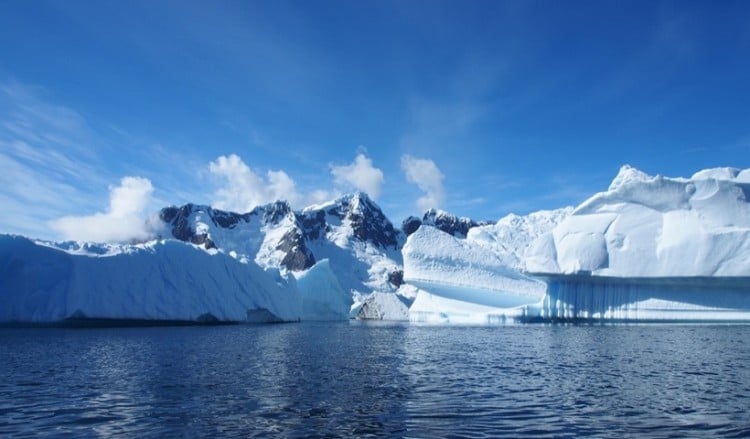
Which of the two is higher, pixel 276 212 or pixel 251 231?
pixel 276 212

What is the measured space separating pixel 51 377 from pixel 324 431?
7591 millimetres

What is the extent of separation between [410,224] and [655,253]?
113m

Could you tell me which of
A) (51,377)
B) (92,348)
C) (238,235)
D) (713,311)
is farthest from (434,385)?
(238,235)

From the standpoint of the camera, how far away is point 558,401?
9570mm

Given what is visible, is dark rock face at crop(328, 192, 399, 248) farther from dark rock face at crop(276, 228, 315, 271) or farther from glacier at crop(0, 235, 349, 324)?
glacier at crop(0, 235, 349, 324)

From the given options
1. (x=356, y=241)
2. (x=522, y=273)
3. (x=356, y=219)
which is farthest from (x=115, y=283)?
(x=356, y=219)

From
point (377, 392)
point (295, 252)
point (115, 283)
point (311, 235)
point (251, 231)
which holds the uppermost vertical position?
point (251, 231)

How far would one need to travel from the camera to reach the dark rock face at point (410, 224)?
479 ft

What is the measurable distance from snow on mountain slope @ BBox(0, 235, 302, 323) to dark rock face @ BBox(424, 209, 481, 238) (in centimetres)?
10162

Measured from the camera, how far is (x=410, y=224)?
148 m

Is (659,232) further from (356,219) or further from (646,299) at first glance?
(356,219)

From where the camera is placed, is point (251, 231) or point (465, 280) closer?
point (465, 280)

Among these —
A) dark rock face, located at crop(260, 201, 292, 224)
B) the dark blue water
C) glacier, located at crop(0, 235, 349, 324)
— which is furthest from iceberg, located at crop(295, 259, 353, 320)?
dark rock face, located at crop(260, 201, 292, 224)

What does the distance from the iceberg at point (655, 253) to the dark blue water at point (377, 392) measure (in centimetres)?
1584
